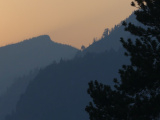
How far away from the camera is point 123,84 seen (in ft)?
88.0

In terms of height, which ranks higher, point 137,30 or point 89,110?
point 137,30

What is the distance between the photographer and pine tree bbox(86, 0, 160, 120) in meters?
Result: 25.8

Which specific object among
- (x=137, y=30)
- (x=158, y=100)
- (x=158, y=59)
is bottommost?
(x=158, y=100)

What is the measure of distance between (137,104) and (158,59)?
6.56 ft

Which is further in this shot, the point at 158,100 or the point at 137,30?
the point at 137,30

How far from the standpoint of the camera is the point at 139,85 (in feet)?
86.9

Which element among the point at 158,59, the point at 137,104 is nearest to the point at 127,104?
the point at 137,104

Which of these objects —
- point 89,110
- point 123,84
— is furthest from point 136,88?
point 89,110

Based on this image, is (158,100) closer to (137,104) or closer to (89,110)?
(137,104)

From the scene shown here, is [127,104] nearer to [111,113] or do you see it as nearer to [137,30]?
[111,113]

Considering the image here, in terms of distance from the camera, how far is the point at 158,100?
84.2ft

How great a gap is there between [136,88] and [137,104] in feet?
2.43

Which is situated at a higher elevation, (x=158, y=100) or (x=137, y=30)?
(x=137, y=30)

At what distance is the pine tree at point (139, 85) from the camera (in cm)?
2581
